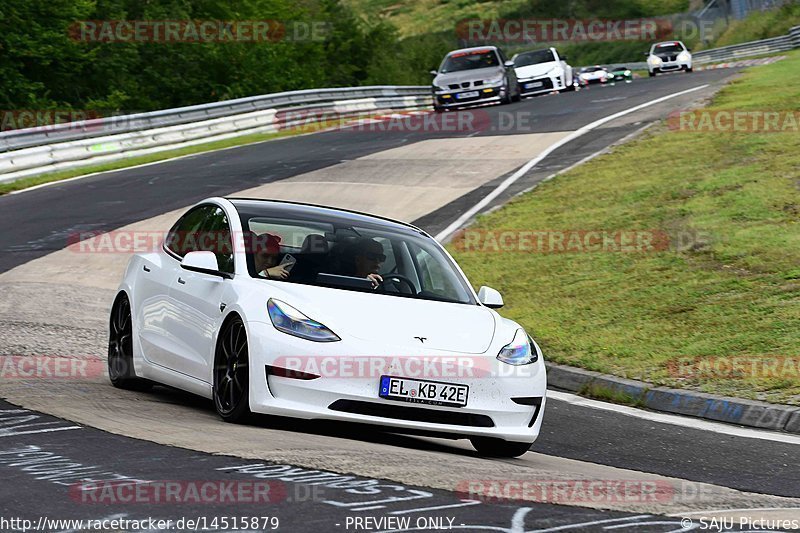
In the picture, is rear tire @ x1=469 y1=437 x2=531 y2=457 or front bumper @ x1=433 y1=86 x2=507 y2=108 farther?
front bumper @ x1=433 y1=86 x2=507 y2=108

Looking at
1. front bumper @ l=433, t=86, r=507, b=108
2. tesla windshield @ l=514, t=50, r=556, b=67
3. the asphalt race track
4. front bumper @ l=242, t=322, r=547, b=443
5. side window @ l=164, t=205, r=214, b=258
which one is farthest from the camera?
tesla windshield @ l=514, t=50, r=556, b=67

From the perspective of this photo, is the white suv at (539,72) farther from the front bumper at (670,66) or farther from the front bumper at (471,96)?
the front bumper at (670,66)

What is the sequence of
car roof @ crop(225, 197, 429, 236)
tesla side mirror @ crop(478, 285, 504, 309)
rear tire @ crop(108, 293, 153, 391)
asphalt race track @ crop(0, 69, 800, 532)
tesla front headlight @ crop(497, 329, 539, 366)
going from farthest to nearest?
rear tire @ crop(108, 293, 153, 391), car roof @ crop(225, 197, 429, 236), tesla side mirror @ crop(478, 285, 504, 309), tesla front headlight @ crop(497, 329, 539, 366), asphalt race track @ crop(0, 69, 800, 532)

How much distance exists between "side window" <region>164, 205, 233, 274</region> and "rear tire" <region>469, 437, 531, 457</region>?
200cm

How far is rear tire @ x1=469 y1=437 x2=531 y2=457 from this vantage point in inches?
319

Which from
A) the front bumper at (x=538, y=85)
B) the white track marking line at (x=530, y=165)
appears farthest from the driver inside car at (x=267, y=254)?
the front bumper at (x=538, y=85)

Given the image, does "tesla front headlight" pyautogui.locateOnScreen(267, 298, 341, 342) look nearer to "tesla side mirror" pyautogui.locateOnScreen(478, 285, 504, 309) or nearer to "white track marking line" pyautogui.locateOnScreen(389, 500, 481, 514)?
"tesla side mirror" pyautogui.locateOnScreen(478, 285, 504, 309)

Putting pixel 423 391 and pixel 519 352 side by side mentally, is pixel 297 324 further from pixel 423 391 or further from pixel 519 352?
pixel 519 352

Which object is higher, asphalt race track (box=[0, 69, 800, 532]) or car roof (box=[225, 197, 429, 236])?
car roof (box=[225, 197, 429, 236])

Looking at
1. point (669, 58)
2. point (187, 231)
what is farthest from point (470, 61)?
point (187, 231)

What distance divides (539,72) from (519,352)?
35.6 m

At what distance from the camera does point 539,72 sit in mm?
42875

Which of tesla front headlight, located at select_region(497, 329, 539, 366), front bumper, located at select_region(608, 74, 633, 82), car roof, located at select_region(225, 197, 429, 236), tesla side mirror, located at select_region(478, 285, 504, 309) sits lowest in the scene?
front bumper, located at select_region(608, 74, 633, 82)

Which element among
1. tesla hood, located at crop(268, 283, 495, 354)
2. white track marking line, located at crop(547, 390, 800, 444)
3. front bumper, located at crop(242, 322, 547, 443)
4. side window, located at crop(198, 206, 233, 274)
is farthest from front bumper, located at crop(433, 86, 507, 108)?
front bumper, located at crop(242, 322, 547, 443)
